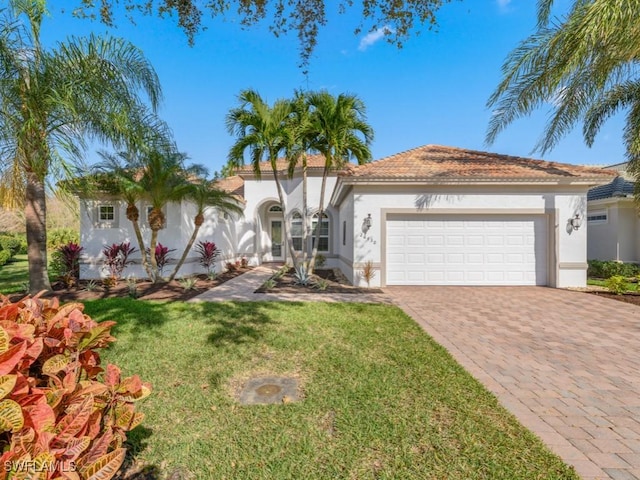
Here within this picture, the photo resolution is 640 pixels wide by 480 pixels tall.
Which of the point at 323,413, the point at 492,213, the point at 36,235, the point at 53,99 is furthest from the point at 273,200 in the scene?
the point at 323,413

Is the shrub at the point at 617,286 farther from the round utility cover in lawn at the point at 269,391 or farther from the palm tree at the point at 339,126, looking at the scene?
the round utility cover in lawn at the point at 269,391

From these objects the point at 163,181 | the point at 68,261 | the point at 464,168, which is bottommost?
the point at 68,261

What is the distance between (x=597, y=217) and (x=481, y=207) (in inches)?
400

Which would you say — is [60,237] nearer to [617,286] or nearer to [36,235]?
[36,235]

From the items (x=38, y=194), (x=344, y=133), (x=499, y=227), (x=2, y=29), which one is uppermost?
(x=2, y=29)

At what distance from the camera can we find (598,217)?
1617 centimetres

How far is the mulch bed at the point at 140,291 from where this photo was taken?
31.9 ft

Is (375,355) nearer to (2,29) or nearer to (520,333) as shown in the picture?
(520,333)

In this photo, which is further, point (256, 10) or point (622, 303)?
point (622, 303)

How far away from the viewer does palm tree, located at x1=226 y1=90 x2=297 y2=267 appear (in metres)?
10.6

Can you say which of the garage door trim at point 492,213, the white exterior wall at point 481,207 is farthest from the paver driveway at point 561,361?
the white exterior wall at point 481,207

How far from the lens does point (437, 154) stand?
1377 centimetres

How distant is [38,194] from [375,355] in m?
9.67

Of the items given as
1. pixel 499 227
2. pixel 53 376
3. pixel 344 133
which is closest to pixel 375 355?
pixel 53 376
